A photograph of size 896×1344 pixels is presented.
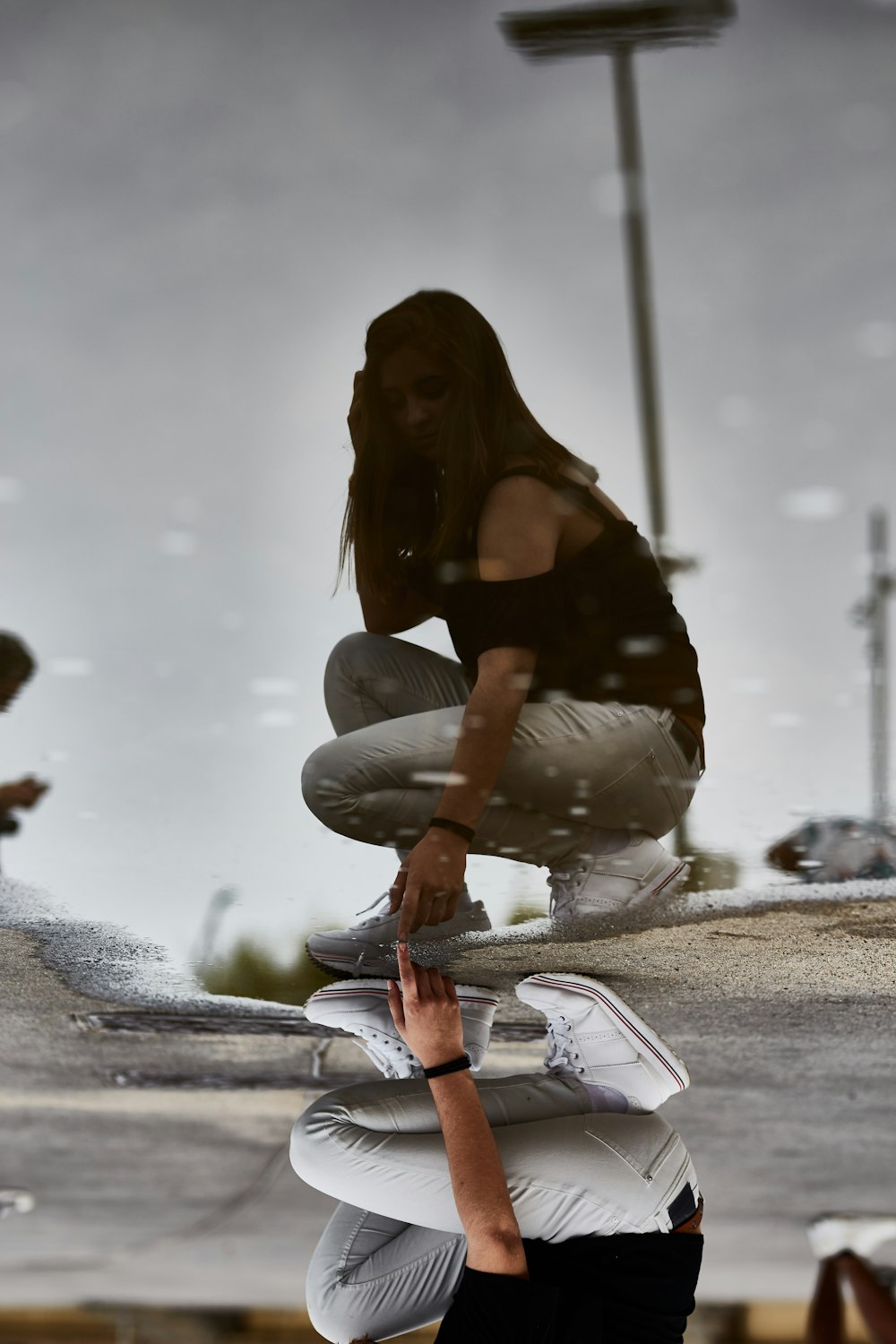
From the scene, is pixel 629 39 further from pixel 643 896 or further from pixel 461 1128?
pixel 461 1128

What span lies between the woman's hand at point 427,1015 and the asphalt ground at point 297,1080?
0.18ft

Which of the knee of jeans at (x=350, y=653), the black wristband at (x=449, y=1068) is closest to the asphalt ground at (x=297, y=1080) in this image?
the black wristband at (x=449, y=1068)

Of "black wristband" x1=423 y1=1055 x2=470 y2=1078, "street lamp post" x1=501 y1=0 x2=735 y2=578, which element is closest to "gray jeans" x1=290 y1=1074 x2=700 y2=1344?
"black wristband" x1=423 y1=1055 x2=470 y2=1078

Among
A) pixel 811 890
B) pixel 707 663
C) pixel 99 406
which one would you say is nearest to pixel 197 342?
pixel 99 406

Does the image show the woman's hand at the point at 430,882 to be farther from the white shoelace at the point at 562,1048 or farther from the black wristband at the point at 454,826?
the white shoelace at the point at 562,1048

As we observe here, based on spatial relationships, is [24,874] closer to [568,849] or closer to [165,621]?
[165,621]

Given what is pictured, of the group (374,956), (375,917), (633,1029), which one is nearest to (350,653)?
(375,917)

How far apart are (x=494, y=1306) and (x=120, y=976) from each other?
797mm

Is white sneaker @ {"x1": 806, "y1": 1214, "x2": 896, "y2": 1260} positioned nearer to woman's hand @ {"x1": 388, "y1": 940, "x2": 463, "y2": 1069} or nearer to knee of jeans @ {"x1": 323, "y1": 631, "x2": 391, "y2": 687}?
woman's hand @ {"x1": 388, "y1": 940, "x2": 463, "y2": 1069}

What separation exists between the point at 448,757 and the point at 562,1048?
0.83 meters

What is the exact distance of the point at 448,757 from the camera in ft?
3.97

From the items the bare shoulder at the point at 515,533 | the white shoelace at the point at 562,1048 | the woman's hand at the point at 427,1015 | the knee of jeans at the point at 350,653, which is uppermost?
the bare shoulder at the point at 515,533

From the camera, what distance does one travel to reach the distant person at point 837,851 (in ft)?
4.30

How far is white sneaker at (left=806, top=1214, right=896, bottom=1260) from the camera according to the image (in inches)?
146
